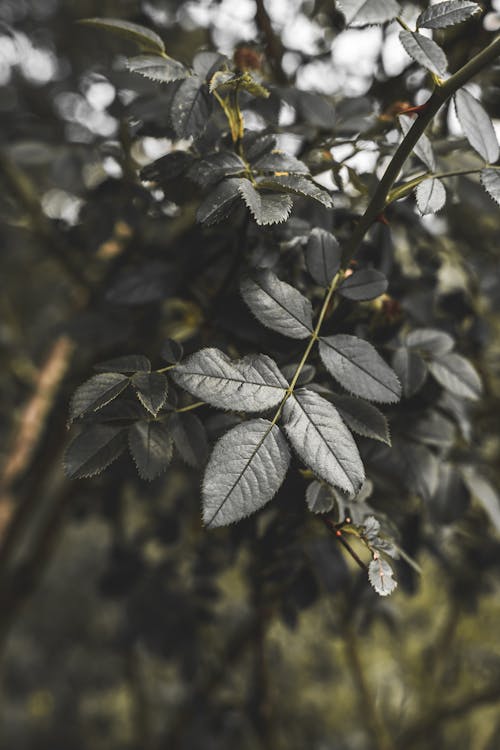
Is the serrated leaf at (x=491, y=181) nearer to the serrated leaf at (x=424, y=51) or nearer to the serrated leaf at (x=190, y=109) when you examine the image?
the serrated leaf at (x=424, y=51)

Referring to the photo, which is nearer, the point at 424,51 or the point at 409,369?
the point at 424,51

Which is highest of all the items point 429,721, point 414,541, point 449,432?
point 449,432

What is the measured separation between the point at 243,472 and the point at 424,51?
0.40m

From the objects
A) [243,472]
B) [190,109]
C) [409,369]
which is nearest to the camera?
[243,472]

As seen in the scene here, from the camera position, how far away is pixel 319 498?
61 cm

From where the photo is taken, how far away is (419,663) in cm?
246

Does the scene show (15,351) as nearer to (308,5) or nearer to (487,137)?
(308,5)

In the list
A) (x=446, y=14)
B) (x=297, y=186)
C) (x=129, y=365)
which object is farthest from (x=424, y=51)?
(x=129, y=365)

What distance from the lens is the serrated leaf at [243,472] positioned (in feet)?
1.68

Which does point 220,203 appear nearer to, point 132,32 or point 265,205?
point 265,205

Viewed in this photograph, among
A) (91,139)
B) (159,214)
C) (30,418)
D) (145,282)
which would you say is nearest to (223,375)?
(145,282)

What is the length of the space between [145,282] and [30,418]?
1.00 metres

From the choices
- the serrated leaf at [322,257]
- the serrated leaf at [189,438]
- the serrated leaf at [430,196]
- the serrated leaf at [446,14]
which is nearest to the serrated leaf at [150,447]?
the serrated leaf at [189,438]

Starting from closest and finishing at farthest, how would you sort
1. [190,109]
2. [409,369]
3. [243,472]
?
1. [243,472]
2. [190,109]
3. [409,369]
